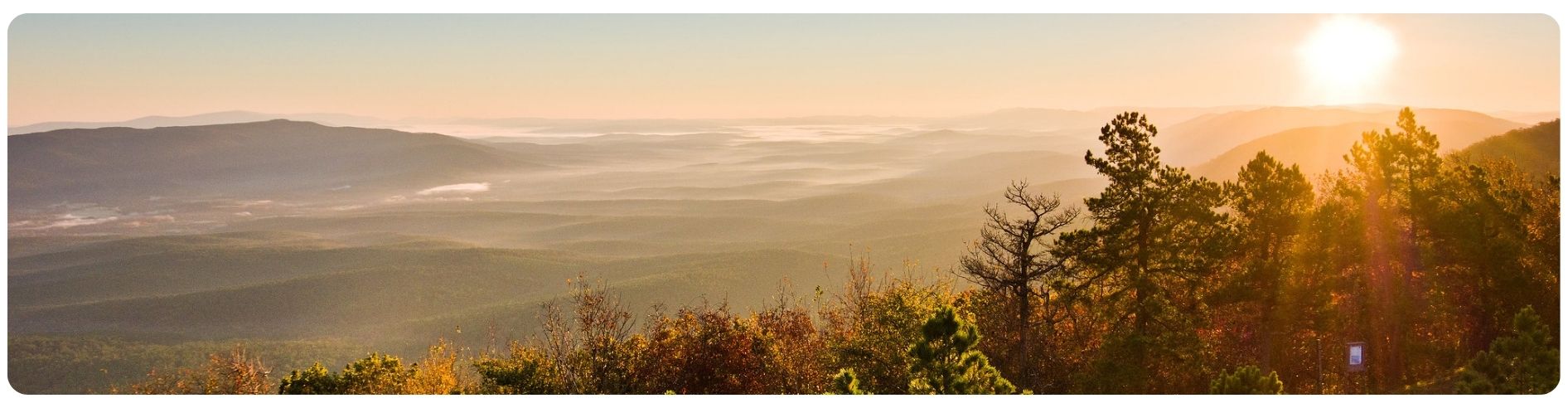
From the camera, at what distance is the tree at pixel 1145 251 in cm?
1280

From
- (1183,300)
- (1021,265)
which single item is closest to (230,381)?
(1021,265)

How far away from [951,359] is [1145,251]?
4283 mm

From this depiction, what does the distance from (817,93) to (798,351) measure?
7.42 metres

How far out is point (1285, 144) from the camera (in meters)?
25.6

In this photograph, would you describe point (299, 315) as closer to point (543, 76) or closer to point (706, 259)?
point (706, 259)

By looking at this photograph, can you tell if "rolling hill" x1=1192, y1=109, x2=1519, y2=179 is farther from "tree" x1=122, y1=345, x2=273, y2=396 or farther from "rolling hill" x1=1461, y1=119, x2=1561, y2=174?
"tree" x1=122, y1=345, x2=273, y2=396

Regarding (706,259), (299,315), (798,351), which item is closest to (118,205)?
(299,315)

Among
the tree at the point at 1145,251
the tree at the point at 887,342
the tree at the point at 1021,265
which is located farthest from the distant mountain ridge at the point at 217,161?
the tree at the point at 1145,251

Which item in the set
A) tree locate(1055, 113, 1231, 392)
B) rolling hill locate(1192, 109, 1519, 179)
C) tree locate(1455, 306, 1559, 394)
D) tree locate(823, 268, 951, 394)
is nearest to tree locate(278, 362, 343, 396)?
tree locate(823, 268, 951, 394)

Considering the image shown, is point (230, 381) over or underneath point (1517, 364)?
underneath

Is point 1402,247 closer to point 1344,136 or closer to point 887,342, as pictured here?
point 1344,136

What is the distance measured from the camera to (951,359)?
34.5 feet

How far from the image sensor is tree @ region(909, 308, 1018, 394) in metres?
10.4

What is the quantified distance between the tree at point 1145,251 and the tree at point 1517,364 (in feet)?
9.83
